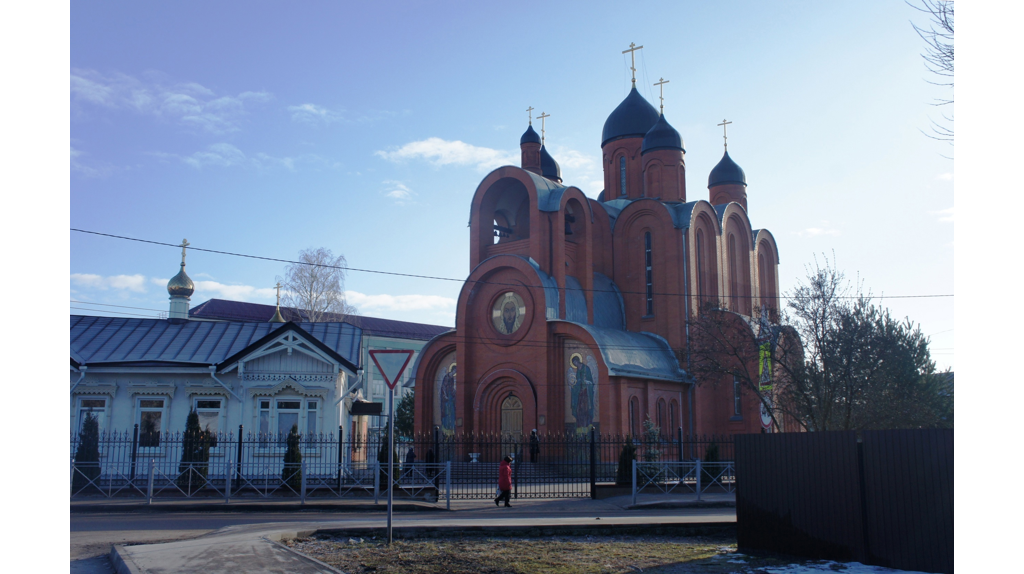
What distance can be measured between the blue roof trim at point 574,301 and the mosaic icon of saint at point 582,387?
6.12 ft

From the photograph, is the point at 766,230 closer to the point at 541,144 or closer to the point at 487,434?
the point at 541,144

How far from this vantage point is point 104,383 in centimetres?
1962

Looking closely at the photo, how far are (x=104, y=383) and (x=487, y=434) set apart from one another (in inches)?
510

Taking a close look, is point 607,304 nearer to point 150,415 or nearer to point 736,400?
point 736,400

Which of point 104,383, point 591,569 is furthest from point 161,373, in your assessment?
point 591,569

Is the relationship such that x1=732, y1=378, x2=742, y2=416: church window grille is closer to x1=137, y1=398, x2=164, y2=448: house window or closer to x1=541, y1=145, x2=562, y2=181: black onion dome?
x1=541, y1=145, x2=562, y2=181: black onion dome

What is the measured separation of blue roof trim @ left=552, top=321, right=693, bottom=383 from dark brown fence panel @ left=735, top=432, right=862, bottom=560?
50.3ft

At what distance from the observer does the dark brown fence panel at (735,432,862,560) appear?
28.9 feet

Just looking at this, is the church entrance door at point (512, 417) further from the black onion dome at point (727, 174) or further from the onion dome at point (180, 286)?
the black onion dome at point (727, 174)

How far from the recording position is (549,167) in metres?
39.3

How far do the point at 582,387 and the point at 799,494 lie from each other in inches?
668

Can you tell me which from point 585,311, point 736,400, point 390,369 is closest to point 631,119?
point 585,311

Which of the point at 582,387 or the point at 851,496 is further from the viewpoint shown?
the point at 582,387

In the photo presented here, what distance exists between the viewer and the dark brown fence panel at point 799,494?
8.80 m
